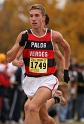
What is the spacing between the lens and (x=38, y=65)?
10.7 metres

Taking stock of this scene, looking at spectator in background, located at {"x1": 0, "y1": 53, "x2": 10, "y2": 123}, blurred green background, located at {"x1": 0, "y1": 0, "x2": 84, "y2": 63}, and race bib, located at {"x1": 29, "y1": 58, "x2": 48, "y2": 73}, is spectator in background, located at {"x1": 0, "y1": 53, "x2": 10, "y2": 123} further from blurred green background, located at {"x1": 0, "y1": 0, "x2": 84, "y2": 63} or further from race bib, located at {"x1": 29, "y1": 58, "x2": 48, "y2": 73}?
blurred green background, located at {"x1": 0, "y1": 0, "x2": 84, "y2": 63}

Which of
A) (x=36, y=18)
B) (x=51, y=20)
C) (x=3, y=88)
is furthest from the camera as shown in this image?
(x=51, y=20)

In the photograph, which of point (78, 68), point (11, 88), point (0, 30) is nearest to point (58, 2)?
point (0, 30)

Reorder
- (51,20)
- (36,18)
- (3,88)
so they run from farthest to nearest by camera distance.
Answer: (51,20) < (3,88) < (36,18)

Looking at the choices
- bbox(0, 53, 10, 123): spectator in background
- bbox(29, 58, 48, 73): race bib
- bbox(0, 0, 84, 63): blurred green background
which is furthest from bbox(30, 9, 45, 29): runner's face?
bbox(0, 0, 84, 63): blurred green background

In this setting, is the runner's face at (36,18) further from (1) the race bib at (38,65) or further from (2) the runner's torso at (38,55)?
(1) the race bib at (38,65)

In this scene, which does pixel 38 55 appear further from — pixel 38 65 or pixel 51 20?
pixel 51 20

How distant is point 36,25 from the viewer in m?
10.6

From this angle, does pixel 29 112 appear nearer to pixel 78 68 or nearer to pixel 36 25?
pixel 36 25

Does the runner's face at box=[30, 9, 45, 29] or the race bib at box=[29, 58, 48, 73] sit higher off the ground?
the runner's face at box=[30, 9, 45, 29]

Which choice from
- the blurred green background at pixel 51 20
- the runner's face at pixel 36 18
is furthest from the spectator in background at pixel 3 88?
the blurred green background at pixel 51 20

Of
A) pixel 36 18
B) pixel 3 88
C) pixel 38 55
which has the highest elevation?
pixel 36 18

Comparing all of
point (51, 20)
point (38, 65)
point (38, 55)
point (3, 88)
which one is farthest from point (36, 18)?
point (51, 20)

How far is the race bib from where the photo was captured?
35.0ft
